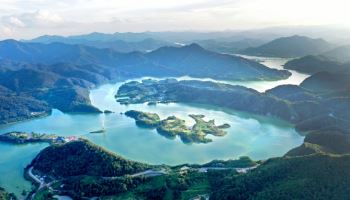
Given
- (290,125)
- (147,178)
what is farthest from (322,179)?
(290,125)

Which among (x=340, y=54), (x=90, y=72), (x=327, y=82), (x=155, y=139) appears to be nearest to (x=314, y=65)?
(x=340, y=54)

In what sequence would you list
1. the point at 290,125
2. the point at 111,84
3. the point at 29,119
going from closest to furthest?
the point at 290,125
the point at 29,119
the point at 111,84

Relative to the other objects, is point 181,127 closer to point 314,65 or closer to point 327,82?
point 327,82

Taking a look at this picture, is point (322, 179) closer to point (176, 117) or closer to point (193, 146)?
point (193, 146)

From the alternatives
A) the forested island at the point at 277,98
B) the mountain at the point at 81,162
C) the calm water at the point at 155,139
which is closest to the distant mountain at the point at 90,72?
the calm water at the point at 155,139

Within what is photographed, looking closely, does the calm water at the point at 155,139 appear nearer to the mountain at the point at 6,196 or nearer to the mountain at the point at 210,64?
the mountain at the point at 6,196

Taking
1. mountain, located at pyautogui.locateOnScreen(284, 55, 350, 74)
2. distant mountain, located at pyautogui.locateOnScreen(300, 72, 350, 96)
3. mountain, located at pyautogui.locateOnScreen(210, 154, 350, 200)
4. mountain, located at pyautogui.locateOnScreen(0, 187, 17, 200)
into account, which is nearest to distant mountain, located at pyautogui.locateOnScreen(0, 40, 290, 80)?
mountain, located at pyautogui.locateOnScreen(284, 55, 350, 74)
